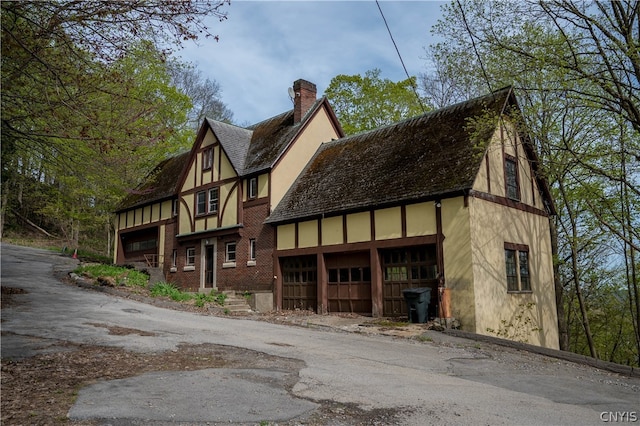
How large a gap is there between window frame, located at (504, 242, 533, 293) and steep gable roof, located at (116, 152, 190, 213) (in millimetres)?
18182

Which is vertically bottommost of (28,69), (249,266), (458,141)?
(249,266)

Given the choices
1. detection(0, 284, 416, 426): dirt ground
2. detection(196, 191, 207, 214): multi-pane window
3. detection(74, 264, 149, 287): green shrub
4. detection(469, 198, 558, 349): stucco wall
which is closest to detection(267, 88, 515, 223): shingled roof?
detection(469, 198, 558, 349): stucco wall

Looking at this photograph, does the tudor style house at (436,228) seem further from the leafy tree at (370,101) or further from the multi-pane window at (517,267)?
the leafy tree at (370,101)

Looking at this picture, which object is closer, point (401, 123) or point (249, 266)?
point (401, 123)

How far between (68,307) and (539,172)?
1689cm

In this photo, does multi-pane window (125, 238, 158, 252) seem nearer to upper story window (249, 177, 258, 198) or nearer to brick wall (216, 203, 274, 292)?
brick wall (216, 203, 274, 292)

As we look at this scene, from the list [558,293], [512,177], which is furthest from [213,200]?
[558,293]

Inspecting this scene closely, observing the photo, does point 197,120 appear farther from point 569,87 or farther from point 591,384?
point 591,384

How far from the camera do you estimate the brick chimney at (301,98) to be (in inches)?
958

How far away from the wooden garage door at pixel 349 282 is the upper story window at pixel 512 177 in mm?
5732

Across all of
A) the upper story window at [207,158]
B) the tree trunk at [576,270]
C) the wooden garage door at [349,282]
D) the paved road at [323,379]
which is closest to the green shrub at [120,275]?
the upper story window at [207,158]

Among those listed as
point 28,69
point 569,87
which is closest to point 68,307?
point 28,69

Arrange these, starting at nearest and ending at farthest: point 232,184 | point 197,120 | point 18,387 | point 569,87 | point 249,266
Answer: point 18,387
point 569,87
point 249,266
point 232,184
point 197,120

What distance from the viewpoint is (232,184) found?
23703 mm
